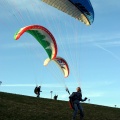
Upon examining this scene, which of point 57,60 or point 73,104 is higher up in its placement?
point 57,60

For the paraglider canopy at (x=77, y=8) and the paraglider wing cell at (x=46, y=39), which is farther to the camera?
the paraglider wing cell at (x=46, y=39)

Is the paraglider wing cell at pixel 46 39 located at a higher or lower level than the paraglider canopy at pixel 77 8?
lower

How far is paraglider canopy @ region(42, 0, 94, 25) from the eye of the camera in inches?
1113

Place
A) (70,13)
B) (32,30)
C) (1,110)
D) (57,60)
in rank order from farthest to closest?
(57,60)
(32,30)
(70,13)
(1,110)

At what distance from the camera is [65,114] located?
1092 inches

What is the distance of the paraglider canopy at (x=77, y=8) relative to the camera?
28.3 m

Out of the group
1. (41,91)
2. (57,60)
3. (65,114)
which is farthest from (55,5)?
(41,91)

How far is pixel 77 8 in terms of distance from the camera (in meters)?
29.3

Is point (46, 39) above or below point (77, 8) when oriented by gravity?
below

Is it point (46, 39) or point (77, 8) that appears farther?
point (46, 39)

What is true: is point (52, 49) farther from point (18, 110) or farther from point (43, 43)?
point (18, 110)

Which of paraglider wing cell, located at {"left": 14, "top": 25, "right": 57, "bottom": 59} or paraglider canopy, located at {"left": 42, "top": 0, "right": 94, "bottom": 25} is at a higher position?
paraglider canopy, located at {"left": 42, "top": 0, "right": 94, "bottom": 25}

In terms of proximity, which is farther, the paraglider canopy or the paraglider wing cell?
the paraglider wing cell

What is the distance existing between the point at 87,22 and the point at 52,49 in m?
4.27
